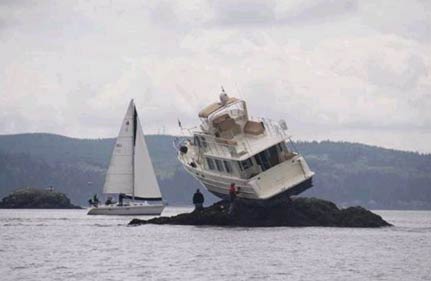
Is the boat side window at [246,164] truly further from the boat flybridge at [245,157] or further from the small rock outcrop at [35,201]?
the small rock outcrop at [35,201]

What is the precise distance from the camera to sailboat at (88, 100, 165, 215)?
9944 cm

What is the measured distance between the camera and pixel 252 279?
1953 inches

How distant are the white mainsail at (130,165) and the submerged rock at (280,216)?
18.3 metres

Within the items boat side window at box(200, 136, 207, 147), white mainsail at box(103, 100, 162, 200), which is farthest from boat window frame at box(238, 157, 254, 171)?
white mainsail at box(103, 100, 162, 200)

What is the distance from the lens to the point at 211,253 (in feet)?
196

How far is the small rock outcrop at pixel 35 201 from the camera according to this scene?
14025 centimetres

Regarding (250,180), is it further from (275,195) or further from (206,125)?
(206,125)

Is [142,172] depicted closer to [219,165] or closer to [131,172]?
[131,172]

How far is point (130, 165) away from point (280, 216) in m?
25.7

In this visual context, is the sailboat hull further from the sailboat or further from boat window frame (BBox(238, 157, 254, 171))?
boat window frame (BBox(238, 157, 254, 171))

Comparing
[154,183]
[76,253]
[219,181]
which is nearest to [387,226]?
[219,181]

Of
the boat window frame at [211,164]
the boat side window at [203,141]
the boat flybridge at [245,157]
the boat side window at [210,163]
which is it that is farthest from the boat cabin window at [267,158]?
the boat side window at [203,141]

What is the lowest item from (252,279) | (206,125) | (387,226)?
(252,279)

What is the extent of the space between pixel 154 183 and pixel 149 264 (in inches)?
1828
